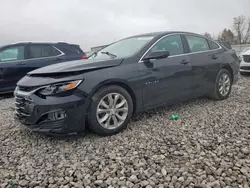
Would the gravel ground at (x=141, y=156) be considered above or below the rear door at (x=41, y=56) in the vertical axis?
below

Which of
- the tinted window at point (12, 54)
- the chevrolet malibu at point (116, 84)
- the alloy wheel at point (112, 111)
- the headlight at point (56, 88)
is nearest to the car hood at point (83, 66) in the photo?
the chevrolet malibu at point (116, 84)

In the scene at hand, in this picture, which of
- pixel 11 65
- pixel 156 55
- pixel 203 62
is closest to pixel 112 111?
pixel 156 55

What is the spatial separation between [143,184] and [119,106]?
1291 millimetres

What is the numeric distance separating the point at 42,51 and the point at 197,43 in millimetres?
4400

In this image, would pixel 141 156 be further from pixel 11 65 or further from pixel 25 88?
pixel 11 65

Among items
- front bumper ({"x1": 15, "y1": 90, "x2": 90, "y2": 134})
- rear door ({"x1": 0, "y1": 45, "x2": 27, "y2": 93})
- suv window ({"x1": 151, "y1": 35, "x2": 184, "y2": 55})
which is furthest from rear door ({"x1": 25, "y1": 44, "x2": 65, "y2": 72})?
suv window ({"x1": 151, "y1": 35, "x2": 184, "y2": 55})

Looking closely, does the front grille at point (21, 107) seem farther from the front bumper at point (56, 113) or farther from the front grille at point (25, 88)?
the front grille at point (25, 88)

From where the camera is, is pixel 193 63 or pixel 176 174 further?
pixel 193 63

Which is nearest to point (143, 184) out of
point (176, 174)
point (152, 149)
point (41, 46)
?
point (176, 174)

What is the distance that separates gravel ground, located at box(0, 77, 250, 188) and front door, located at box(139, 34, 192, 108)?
1.29 ft

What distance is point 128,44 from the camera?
403cm

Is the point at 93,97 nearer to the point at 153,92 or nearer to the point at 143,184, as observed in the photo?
the point at 153,92

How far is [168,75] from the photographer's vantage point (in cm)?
371

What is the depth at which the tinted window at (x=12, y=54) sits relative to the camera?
20.2ft
